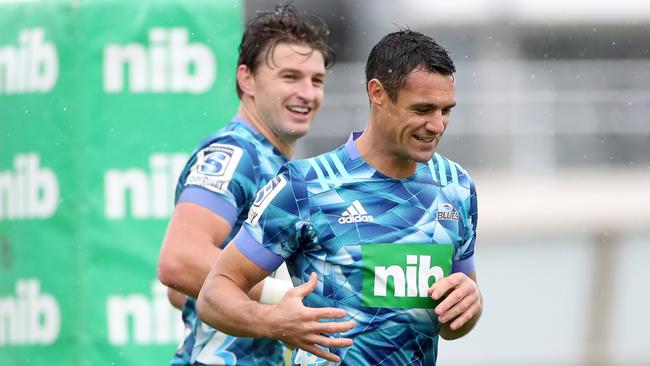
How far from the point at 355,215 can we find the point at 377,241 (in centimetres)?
11

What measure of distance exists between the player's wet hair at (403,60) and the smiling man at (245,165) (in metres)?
0.86

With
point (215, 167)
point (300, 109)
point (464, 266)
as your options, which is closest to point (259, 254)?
point (464, 266)

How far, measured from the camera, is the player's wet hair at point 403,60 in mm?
4137

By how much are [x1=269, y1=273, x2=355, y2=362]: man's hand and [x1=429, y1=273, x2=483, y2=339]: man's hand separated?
0.29 m

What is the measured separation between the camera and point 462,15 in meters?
22.0

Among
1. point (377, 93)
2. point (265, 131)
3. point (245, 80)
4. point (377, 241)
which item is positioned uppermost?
point (245, 80)

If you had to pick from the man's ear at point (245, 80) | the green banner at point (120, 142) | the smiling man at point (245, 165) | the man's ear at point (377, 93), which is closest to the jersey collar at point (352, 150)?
the man's ear at point (377, 93)

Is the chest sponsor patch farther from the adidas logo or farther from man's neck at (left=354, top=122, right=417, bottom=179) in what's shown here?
man's neck at (left=354, top=122, right=417, bottom=179)

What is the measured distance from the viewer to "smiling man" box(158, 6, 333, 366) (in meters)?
4.80

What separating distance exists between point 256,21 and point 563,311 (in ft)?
25.9

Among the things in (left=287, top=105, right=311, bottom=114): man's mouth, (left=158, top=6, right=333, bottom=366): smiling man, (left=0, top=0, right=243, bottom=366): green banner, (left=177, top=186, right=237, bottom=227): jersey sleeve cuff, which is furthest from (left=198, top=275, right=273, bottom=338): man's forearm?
(left=0, top=0, right=243, bottom=366): green banner

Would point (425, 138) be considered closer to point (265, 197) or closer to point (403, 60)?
point (403, 60)

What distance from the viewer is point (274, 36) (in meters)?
5.48

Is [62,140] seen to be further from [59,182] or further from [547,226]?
[547,226]
